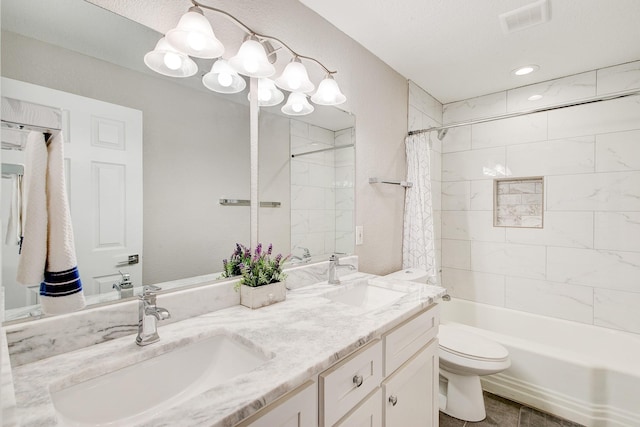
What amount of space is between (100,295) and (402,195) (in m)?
2.01

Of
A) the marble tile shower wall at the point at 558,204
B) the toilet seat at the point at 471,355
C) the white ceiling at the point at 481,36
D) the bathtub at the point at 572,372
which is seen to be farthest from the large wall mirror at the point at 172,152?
the marble tile shower wall at the point at 558,204

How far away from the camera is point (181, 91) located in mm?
1143

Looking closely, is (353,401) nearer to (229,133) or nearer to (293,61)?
(229,133)

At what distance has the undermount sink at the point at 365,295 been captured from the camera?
59.2 inches

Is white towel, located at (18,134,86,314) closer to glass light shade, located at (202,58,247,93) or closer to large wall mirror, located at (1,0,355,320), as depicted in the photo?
large wall mirror, located at (1,0,355,320)

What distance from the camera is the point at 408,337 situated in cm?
122

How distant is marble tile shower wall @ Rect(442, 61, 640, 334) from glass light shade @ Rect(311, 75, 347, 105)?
6.02 feet

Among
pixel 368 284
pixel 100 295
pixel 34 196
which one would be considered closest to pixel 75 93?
pixel 34 196

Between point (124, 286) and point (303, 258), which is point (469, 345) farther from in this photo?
point (124, 286)

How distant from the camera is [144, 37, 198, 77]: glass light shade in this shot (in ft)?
3.45

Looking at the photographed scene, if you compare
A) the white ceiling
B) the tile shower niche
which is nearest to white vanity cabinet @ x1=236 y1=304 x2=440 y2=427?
the white ceiling

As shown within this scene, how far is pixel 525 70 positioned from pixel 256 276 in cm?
249

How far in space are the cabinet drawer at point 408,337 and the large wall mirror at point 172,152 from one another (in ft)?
2.06

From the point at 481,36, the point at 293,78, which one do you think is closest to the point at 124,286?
the point at 293,78
